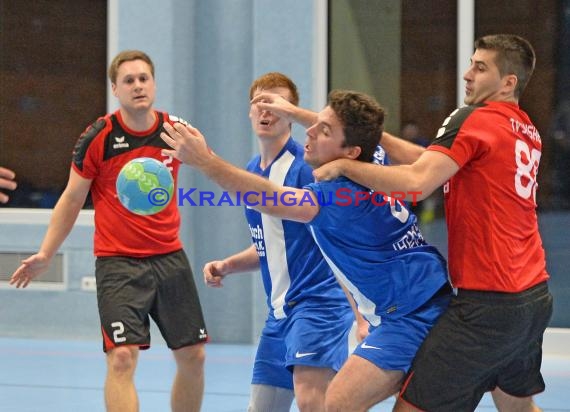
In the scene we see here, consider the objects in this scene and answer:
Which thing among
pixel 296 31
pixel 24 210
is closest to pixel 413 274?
pixel 296 31

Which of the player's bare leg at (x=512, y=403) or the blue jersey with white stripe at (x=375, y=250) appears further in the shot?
the player's bare leg at (x=512, y=403)

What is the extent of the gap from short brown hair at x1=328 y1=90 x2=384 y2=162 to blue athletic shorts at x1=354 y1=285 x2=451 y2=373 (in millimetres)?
605

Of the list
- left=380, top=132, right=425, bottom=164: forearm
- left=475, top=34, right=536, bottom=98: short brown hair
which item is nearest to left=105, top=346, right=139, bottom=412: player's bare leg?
left=380, top=132, right=425, bottom=164: forearm

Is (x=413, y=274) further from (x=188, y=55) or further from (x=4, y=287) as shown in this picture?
(x=4, y=287)

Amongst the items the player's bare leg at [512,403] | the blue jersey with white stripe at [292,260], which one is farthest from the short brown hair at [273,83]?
the player's bare leg at [512,403]

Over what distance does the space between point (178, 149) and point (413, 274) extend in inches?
39.0

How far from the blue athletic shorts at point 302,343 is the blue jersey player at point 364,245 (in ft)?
1.46

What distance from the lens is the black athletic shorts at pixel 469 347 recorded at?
12.8 feet

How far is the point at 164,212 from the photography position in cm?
552

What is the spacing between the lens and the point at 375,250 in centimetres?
407

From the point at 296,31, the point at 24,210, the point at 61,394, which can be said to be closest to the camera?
the point at 61,394

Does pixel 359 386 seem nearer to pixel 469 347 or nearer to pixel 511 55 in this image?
pixel 469 347

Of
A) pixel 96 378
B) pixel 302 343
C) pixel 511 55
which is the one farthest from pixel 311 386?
pixel 96 378

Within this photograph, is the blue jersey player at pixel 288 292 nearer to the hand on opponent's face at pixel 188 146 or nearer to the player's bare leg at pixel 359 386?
the player's bare leg at pixel 359 386
